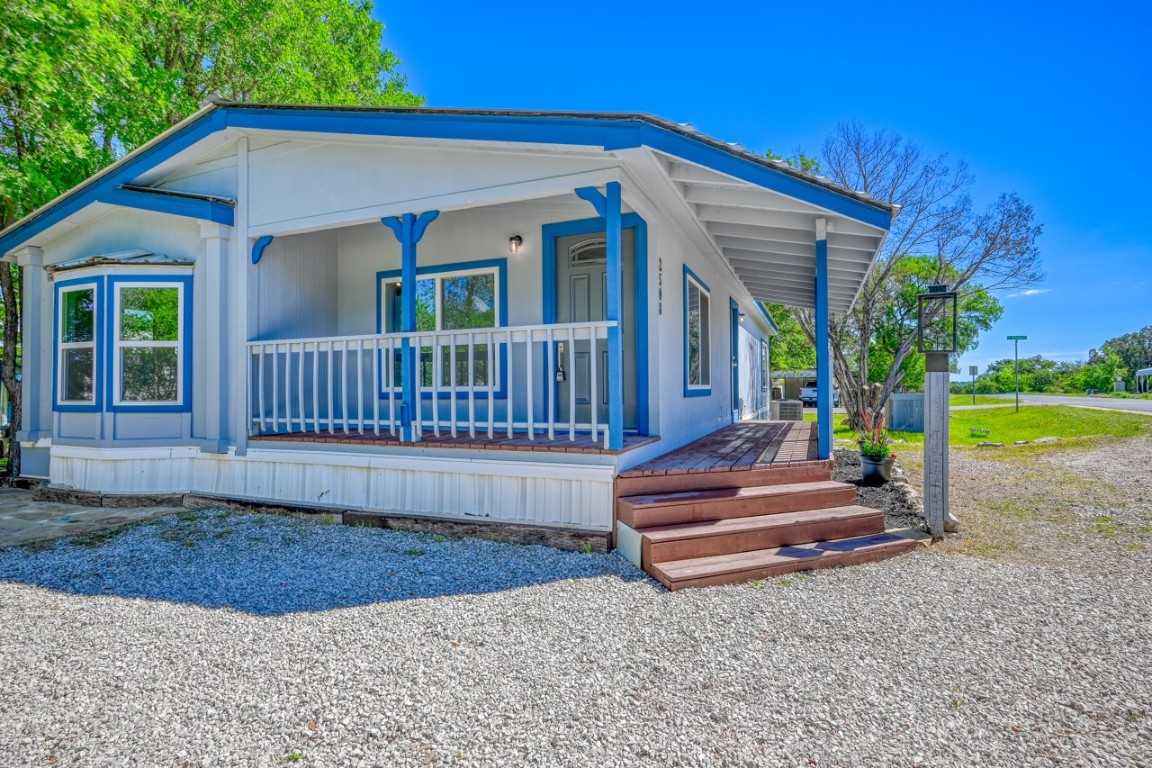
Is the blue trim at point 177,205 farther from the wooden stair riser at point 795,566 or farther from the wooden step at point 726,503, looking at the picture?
the wooden stair riser at point 795,566

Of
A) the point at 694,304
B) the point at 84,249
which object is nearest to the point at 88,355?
the point at 84,249

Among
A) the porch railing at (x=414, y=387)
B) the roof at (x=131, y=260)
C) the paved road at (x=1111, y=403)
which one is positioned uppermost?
the roof at (x=131, y=260)

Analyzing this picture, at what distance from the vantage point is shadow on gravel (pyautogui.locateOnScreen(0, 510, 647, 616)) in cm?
358

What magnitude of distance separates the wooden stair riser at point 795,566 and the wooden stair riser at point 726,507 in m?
0.47

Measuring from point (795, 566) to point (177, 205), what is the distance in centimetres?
702

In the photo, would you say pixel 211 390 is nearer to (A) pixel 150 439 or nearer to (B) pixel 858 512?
(A) pixel 150 439

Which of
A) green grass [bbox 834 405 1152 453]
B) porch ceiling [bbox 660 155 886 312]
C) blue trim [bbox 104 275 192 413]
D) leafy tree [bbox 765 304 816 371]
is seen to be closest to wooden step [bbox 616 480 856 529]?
porch ceiling [bbox 660 155 886 312]

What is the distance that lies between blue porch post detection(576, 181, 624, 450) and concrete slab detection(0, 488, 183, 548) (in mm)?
4780

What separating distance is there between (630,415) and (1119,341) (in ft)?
304

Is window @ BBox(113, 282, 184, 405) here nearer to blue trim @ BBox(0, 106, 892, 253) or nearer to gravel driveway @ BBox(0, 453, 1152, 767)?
blue trim @ BBox(0, 106, 892, 253)

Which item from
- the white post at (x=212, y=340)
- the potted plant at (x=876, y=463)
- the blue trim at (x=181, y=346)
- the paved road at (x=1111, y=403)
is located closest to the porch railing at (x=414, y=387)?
the white post at (x=212, y=340)

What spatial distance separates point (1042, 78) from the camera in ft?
48.5

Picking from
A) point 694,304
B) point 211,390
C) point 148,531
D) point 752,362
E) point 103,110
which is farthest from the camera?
point 752,362

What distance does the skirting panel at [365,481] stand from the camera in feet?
14.9
